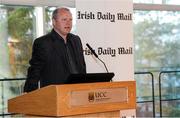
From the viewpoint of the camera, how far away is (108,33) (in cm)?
441

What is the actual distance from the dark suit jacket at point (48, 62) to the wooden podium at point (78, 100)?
374mm

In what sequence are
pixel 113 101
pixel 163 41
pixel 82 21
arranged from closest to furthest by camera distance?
pixel 113 101 → pixel 82 21 → pixel 163 41

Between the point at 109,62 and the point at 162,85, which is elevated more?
the point at 109,62

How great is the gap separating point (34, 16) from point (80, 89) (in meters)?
2.80

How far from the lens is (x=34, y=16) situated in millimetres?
4992

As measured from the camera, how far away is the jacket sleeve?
2.93 m

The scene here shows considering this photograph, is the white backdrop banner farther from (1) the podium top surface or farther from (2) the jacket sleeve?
(1) the podium top surface

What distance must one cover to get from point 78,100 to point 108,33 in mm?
2128

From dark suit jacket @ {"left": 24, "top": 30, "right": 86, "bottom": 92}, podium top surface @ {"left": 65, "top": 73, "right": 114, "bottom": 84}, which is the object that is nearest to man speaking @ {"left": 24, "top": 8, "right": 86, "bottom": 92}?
dark suit jacket @ {"left": 24, "top": 30, "right": 86, "bottom": 92}

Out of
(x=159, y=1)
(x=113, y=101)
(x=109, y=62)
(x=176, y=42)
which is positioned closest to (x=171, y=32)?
(x=176, y=42)

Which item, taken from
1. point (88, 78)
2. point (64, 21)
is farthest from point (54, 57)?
point (88, 78)

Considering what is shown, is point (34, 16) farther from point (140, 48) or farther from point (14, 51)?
point (140, 48)

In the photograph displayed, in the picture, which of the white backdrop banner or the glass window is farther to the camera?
the glass window

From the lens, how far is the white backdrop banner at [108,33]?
13.9 feet
